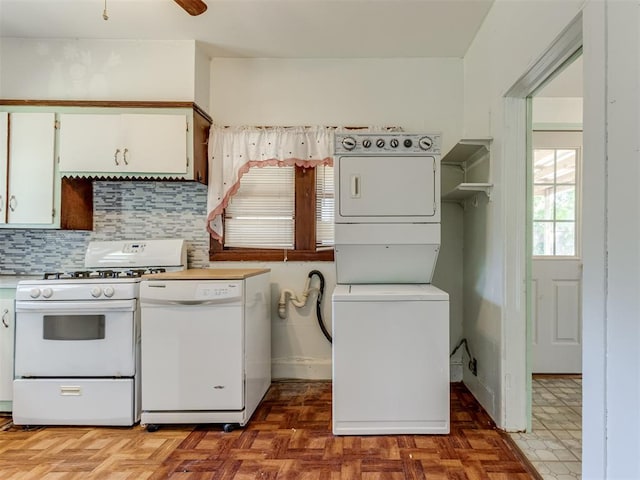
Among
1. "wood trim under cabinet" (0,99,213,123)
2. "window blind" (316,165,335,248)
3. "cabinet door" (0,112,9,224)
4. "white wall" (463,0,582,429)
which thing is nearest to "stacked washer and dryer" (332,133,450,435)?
"white wall" (463,0,582,429)

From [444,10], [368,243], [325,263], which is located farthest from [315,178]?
[444,10]

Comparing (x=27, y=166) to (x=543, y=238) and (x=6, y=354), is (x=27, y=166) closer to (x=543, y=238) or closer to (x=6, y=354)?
(x=6, y=354)

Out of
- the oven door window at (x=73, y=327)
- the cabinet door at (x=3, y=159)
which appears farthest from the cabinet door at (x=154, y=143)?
the oven door window at (x=73, y=327)

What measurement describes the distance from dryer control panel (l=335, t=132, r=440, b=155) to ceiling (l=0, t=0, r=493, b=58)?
822 millimetres

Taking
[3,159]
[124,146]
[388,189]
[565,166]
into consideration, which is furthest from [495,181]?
[3,159]

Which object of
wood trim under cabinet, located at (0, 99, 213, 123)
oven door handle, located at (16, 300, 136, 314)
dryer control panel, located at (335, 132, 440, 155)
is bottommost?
oven door handle, located at (16, 300, 136, 314)

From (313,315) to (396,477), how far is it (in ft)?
4.57

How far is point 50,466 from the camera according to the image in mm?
1741

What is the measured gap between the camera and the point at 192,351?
2.04 meters

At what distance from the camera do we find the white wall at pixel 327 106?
112 inches

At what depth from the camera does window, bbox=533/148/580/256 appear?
9.65 feet

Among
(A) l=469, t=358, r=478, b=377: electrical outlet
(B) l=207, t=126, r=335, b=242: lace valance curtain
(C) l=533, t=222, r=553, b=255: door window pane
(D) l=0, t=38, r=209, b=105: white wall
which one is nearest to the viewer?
(A) l=469, t=358, r=478, b=377: electrical outlet

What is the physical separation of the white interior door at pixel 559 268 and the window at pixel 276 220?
173 cm

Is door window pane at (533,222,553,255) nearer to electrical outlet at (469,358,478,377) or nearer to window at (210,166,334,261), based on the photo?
electrical outlet at (469,358,478,377)
